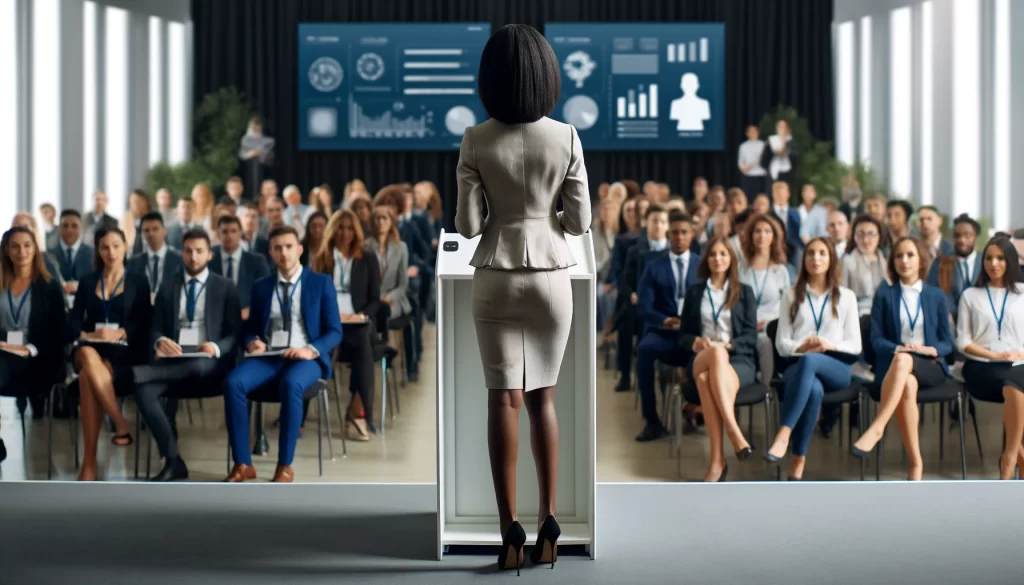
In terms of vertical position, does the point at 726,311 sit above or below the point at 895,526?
above

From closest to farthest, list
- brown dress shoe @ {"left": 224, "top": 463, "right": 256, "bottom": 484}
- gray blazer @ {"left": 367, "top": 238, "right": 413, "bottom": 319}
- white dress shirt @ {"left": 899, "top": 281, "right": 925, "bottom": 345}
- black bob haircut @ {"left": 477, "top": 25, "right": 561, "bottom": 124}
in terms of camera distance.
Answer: black bob haircut @ {"left": 477, "top": 25, "right": 561, "bottom": 124}
brown dress shoe @ {"left": 224, "top": 463, "right": 256, "bottom": 484}
white dress shirt @ {"left": 899, "top": 281, "right": 925, "bottom": 345}
gray blazer @ {"left": 367, "top": 238, "right": 413, "bottom": 319}


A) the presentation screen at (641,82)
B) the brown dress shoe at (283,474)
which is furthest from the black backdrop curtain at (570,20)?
the brown dress shoe at (283,474)

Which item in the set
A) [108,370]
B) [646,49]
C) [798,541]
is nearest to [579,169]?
[798,541]

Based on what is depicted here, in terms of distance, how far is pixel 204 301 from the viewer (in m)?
5.50

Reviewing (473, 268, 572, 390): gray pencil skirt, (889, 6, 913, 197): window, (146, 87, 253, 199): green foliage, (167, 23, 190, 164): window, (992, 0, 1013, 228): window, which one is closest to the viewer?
(473, 268, 572, 390): gray pencil skirt

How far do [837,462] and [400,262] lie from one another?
290 centimetres

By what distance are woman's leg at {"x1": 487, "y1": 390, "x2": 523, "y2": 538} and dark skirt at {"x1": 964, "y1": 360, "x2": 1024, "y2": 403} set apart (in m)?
3.10

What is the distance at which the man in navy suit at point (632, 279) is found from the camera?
7.43 metres

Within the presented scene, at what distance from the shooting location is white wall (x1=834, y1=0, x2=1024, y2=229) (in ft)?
32.4

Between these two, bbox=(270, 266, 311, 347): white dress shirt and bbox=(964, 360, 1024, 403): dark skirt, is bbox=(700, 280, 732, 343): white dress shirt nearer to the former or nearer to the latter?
bbox=(964, 360, 1024, 403): dark skirt

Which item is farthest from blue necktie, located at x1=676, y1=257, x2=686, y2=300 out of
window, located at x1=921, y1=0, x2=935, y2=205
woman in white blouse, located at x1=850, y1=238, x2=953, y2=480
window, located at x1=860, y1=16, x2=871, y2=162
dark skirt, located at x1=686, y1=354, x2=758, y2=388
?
window, located at x1=860, y1=16, x2=871, y2=162

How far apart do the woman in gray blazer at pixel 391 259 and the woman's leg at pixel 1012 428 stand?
11.5 ft

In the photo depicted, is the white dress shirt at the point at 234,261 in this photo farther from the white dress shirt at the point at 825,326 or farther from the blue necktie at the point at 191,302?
the white dress shirt at the point at 825,326

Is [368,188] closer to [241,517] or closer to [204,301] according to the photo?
[204,301]
